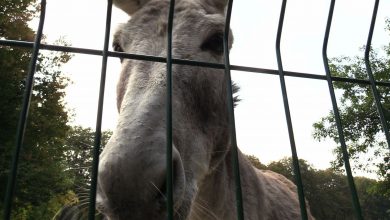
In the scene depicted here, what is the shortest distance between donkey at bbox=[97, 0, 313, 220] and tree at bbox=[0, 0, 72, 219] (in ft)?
32.7

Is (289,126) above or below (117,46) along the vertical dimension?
below

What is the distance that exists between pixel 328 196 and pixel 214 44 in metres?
48.8

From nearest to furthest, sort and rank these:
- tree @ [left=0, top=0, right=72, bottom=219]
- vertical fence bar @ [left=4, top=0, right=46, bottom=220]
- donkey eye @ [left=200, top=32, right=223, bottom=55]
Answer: vertical fence bar @ [left=4, top=0, right=46, bottom=220] → donkey eye @ [left=200, top=32, right=223, bottom=55] → tree @ [left=0, top=0, right=72, bottom=219]

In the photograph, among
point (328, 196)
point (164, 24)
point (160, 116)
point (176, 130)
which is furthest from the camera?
point (328, 196)

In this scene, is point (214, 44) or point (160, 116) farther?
point (214, 44)

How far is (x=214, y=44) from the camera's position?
3.19 meters

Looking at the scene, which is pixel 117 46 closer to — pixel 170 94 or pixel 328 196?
pixel 170 94

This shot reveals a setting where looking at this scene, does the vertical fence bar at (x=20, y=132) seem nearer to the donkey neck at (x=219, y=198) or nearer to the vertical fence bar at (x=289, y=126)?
the vertical fence bar at (x=289, y=126)

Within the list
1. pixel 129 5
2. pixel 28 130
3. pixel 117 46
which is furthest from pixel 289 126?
pixel 28 130

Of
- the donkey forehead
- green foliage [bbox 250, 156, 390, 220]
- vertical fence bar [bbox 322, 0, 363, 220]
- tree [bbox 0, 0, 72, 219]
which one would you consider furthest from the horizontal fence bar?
green foliage [bbox 250, 156, 390, 220]

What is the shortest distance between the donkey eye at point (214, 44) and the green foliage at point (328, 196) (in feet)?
130

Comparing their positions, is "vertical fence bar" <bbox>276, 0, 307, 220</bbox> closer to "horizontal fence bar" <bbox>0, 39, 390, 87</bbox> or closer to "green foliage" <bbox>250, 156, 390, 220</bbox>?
"horizontal fence bar" <bbox>0, 39, 390, 87</bbox>

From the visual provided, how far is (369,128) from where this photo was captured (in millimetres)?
20609

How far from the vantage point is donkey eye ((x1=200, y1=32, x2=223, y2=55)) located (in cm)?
309
